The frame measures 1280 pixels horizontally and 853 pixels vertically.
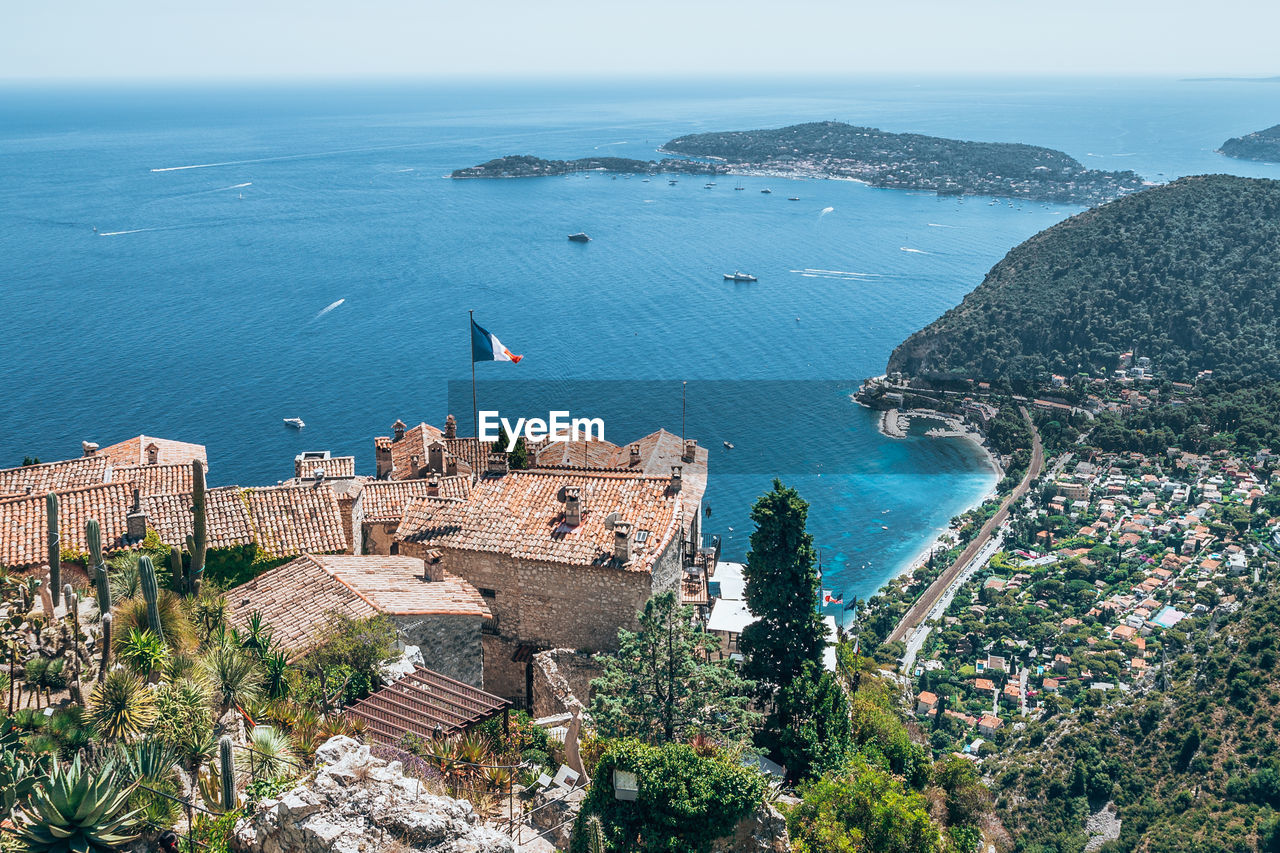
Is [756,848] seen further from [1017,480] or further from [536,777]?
[1017,480]

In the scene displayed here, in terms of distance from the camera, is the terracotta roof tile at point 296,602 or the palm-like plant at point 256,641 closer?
the palm-like plant at point 256,641

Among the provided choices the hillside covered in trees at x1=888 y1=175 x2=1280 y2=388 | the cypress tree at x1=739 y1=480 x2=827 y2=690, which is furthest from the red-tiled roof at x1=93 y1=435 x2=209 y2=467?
the hillside covered in trees at x1=888 y1=175 x2=1280 y2=388

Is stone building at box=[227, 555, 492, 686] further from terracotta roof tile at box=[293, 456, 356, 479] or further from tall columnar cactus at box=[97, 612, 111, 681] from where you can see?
terracotta roof tile at box=[293, 456, 356, 479]

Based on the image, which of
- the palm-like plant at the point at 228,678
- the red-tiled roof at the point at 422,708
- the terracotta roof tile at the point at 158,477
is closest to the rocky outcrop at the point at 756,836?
the red-tiled roof at the point at 422,708

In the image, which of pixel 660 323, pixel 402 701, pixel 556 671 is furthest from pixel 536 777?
pixel 660 323

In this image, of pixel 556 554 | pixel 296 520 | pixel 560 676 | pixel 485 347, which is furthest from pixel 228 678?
pixel 485 347

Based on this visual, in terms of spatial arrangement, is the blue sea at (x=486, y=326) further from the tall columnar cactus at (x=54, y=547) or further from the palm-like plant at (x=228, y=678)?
the palm-like plant at (x=228, y=678)
